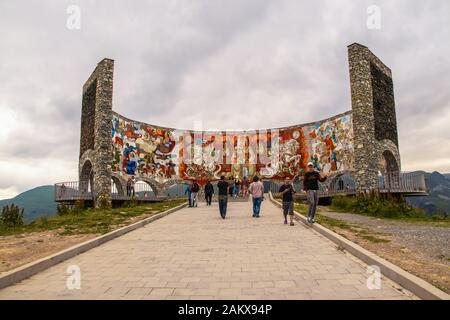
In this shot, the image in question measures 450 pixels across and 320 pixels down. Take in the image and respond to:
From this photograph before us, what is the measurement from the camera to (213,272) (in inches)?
187

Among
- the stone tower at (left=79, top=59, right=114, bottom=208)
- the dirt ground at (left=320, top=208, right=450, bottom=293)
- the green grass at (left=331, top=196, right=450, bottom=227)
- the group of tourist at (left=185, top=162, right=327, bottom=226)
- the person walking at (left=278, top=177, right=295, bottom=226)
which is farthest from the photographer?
the stone tower at (left=79, top=59, right=114, bottom=208)

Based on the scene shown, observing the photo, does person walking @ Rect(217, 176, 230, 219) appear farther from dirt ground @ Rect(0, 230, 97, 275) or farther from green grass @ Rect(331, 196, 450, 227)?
green grass @ Rect(331, 196, 450, 227)

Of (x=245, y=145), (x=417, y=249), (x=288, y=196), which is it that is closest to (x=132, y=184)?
(x=245, y=145)

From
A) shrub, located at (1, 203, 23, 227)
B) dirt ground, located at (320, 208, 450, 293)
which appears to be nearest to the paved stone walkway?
dirt ground, located at (320, 208, 450, 293)

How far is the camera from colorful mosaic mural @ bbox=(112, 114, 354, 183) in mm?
28141

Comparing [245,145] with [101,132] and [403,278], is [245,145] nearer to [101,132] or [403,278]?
[101,132]

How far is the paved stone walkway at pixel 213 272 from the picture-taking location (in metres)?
3.83

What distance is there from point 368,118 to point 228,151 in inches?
595

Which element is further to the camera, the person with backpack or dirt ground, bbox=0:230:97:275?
the person with backpack

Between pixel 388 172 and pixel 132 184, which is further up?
pixel 388 172

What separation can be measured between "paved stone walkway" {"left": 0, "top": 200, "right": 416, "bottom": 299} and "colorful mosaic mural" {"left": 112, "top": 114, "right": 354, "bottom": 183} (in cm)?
2184
